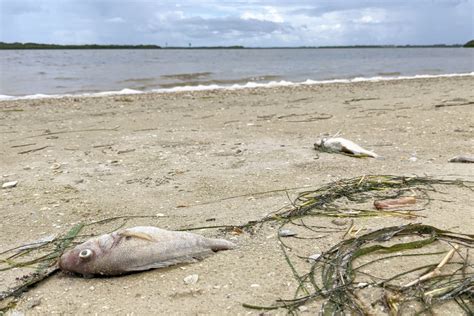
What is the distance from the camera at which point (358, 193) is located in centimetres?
493

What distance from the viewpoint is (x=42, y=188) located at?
5.78 meters

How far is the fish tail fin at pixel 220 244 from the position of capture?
3735 mm

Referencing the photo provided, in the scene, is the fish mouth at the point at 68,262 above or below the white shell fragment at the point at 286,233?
below

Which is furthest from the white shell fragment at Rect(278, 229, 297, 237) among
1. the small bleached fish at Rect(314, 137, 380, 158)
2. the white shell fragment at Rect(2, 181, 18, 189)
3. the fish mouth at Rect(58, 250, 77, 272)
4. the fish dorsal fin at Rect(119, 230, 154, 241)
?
the white shell fragment at Rect(2, 181, 18, 189)

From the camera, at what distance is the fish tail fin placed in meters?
3.73

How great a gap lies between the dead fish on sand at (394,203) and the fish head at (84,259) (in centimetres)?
255

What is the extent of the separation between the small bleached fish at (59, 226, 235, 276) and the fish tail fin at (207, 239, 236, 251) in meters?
0.13

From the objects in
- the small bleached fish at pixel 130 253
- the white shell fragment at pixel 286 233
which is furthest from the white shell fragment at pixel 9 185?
the white shell fragment at pixel 286 233

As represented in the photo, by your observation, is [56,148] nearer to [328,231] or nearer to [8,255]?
[8,255]

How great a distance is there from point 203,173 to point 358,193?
210cm

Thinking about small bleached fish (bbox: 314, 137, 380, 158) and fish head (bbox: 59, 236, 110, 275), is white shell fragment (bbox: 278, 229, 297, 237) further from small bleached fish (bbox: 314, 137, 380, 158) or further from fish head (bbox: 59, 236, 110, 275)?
small bleached fish (bbox: 314, 137, 380, 158)

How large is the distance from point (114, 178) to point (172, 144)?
1873 mm

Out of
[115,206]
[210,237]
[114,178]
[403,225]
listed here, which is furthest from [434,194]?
[114,178]

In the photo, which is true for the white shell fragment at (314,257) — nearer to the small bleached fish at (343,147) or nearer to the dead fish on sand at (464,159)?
the small bleached fish at (343,147)
